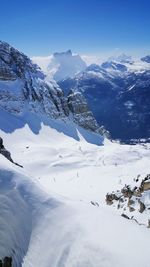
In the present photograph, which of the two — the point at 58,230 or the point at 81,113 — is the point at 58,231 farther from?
the point at 81,113

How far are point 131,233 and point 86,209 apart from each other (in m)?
2.17

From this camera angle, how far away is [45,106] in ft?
287

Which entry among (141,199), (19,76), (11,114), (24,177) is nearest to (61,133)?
(11,114)

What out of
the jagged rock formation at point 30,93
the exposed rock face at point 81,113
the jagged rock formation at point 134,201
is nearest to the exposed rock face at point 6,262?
the jagged rock formation at point 134,201

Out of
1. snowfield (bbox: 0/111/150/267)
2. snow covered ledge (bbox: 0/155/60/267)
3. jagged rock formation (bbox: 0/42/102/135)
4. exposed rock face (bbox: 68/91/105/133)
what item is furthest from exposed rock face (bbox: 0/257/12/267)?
exposed rock face (bbox: 68/91/105/133)

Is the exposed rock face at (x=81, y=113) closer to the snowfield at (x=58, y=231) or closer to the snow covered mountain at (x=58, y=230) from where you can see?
the snow covered mountain at (x=58, y=230)

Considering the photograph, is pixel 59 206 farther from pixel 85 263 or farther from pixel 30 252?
pixel 85 263

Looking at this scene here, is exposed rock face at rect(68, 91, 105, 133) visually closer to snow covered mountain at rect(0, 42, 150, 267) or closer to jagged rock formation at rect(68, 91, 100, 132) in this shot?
jagged rock formation at rect(68, 91, 100, 132)

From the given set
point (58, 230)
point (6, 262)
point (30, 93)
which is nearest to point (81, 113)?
point (30, 93)

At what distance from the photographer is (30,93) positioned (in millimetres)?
86812

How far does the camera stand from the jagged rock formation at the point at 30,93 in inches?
3211

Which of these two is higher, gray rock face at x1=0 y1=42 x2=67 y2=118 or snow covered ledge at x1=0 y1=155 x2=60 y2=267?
snow covered ledge at x1=0 y1=155 x2=60 y2=267

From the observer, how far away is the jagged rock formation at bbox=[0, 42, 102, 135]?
8156 cm

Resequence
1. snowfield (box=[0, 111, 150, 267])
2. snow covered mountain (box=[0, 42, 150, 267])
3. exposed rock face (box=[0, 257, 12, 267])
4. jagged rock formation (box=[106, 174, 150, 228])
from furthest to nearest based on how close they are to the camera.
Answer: jagged rock formation (box=[106, 174, 150, 228])
snow covered mountain (box=[0, 42, 150, 267])
exposed rock face (box=[0, 257, 12, 267])
snowfield (box=[0, 111, 150, 267])
